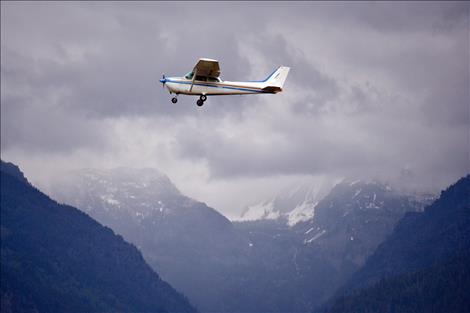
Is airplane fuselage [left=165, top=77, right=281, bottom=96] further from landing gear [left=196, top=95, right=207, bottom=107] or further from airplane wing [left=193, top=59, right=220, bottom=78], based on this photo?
airplane wing [left=193, top=59, right=220, bottom=78]

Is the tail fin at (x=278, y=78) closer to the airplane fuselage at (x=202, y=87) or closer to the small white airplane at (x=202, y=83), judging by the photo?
the airplane fuselage at (x=202, y=87)

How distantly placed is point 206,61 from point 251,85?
1440 cm

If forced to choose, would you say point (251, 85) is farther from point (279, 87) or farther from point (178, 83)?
point (178, 83)

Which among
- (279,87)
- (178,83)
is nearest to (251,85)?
(279,87)

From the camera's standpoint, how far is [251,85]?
17488 cm

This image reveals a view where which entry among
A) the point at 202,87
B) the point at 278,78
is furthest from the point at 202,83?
the point at 278,78

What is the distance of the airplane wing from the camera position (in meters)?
163

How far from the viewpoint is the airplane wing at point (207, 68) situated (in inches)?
6427

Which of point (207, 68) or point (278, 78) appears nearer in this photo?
point (207, 68)

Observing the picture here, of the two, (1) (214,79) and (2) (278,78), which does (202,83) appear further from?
(2) (278,78)

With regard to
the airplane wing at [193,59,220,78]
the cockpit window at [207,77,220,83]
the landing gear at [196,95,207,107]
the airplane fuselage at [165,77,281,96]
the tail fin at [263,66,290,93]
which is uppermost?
the tail fin at [263,66,290,93]

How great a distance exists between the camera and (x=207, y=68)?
165 metres

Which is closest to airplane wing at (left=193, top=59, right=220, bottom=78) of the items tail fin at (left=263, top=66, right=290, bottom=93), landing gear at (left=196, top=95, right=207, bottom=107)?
landing gear at (left=196, top=95, right=207, bottom=107)

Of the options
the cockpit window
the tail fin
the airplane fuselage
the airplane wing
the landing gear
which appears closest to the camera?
the airplane wing
